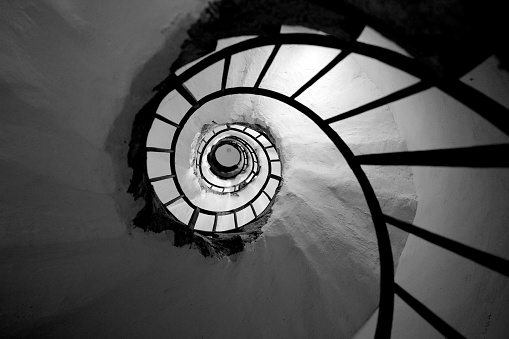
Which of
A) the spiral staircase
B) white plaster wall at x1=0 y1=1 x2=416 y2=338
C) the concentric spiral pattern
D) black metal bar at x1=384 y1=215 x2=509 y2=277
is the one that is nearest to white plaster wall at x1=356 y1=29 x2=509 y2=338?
the spiral staircase

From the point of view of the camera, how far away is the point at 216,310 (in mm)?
2445

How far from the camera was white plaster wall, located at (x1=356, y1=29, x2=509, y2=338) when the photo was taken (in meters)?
1.46

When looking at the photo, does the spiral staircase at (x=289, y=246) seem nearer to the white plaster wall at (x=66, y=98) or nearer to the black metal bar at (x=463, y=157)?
the black metal bar at (x=463, y=157)

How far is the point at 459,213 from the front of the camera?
5.46 feet

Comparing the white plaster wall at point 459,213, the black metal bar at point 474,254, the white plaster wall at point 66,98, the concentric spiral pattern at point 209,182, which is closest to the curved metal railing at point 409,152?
the black metal bar at point 474,254

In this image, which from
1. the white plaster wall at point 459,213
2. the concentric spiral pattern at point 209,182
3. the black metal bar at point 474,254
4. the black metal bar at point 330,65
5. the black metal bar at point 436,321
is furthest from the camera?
the concentric spiral pattern at point 209,182

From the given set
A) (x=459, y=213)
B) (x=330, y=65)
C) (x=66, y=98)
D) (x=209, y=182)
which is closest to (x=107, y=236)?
(x=66, y=98)

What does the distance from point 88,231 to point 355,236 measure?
245 cm

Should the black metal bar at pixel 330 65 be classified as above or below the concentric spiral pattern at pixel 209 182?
above

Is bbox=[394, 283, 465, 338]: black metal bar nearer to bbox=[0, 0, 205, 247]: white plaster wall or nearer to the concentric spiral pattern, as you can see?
bbox=[0, 0, 205, 247]: white plaster wall

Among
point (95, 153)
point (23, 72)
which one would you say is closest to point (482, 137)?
point (95, 153)

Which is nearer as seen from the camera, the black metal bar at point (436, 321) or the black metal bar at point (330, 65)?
the black metal bar at point (436, 321)

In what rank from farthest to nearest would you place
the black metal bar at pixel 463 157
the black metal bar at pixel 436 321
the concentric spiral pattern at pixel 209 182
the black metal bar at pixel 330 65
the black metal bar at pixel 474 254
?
the concentric spiral pattern at pixel 209 182
the black metal bar at pixel 330 65
the black metal bar at pixel 436 321
the black metal bar at pixel 474 254
the black metal bar at pixel 463 157

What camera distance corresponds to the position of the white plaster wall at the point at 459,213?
1.46m
